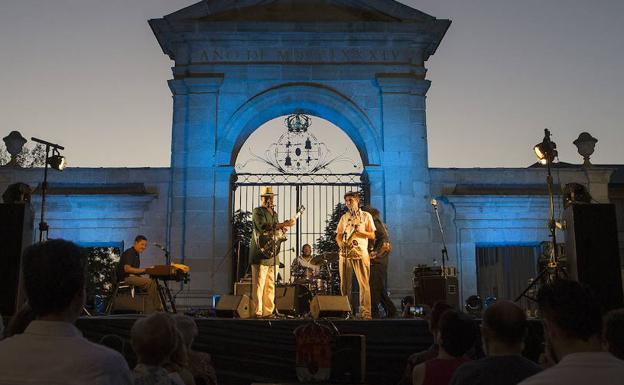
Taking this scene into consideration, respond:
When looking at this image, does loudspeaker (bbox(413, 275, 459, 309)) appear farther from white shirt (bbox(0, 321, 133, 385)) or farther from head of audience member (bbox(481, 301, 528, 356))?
white shirt (bbox(0, 321, 133, 385))

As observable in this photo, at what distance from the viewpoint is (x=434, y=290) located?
13.4 metres

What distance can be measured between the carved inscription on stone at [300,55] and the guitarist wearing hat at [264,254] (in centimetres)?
615

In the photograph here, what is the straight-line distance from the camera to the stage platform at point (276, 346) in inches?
356

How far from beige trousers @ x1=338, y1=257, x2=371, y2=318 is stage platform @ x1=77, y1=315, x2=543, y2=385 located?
270cm

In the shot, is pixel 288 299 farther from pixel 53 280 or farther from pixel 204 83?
pixel 53 280

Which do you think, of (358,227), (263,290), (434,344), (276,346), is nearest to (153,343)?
(434,344)

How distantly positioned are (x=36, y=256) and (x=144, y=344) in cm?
130

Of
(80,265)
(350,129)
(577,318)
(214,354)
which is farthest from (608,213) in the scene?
(80,265)

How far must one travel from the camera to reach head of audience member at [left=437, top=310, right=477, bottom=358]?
180 inches

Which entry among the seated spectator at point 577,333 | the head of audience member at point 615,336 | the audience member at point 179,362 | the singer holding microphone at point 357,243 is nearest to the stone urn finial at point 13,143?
the singer holding microphone at point 357,243

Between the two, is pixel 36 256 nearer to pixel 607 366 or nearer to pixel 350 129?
pixel 607 366

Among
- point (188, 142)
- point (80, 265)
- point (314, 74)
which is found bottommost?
point (80, 265)

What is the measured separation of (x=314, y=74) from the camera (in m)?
17.3

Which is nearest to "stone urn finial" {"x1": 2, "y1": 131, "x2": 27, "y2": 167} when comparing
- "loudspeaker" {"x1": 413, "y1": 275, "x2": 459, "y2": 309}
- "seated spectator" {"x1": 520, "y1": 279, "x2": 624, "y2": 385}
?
"loudspeaker" {"x1": 413, "y1": 275, "x2": 459, "y2": 309}
